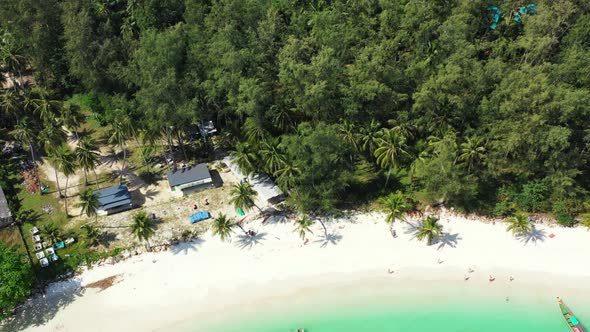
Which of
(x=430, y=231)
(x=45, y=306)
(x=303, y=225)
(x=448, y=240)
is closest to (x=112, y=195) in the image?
(x=45, y=306)

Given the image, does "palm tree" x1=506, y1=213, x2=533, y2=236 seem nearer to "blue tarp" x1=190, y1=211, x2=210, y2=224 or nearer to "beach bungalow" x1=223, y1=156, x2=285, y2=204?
"beach bungalow" x1=223, y1=156, x2=285, y2=204

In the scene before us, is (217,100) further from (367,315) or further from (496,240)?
(496,240)

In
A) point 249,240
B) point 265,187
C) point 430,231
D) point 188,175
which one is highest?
point 188,175

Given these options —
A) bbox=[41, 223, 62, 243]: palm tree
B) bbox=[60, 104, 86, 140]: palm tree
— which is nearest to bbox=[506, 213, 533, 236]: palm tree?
bbox=[41, 223, 62, 243]: palm tree

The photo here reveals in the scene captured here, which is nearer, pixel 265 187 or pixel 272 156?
pixel 272 156

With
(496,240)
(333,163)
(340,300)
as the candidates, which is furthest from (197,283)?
(496,240)

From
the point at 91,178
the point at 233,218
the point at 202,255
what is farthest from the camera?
the point at 91,178

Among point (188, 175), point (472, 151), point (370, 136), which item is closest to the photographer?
point (472, 151)

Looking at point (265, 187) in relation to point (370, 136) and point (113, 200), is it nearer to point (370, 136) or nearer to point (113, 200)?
point (370, 136)

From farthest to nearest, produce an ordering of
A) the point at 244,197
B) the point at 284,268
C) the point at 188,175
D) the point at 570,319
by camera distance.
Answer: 1. the point at 188,175
2. the point at 244,197
3. the point at 284,268
4. the point at 570,319
